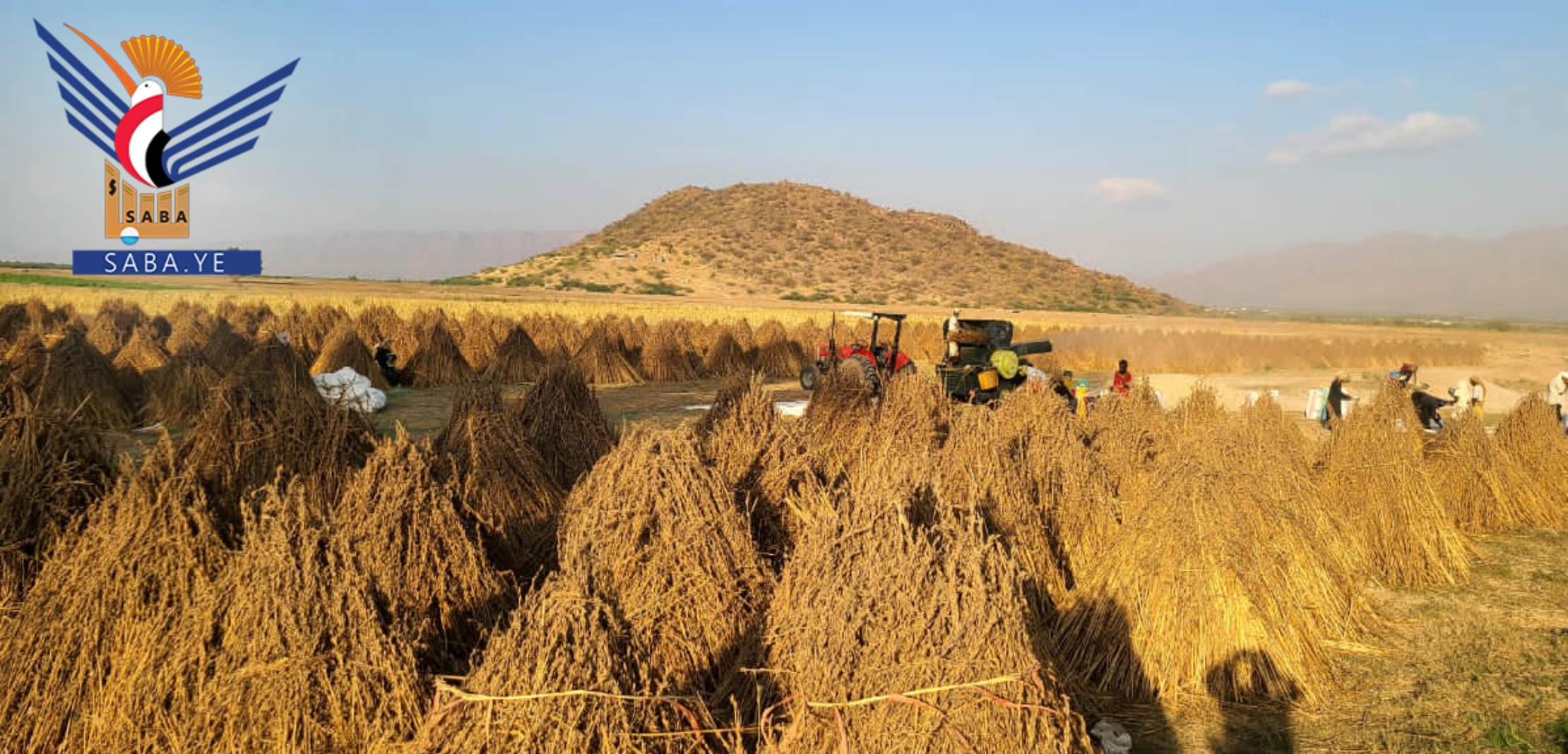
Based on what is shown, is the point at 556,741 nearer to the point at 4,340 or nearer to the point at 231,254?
the point at 4,340

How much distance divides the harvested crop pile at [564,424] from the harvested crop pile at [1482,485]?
26.6 ft

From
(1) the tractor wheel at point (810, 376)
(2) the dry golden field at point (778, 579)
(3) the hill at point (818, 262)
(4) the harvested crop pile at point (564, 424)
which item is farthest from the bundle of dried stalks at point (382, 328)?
(3) the hill at point (818, 262)

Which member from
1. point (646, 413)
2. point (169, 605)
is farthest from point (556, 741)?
point (646, 413)

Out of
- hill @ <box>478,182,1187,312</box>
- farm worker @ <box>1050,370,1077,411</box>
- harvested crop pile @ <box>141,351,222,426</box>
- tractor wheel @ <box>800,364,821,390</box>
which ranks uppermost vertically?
hill @ <box>478,182,1187,312</box>

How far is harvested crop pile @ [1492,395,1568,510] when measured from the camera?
30.8 feet

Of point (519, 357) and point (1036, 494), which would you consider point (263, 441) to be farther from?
point (519, 357)

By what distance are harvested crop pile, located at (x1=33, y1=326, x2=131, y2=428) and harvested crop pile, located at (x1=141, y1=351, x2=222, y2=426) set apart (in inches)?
13.8

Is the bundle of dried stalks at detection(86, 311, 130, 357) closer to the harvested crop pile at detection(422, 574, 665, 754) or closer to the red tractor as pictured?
the red tractor

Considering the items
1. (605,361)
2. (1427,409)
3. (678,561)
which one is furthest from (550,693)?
(605,361)

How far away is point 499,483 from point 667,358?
582 inches

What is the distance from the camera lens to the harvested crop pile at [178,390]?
12633 millimetres

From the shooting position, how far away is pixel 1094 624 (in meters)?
5.31

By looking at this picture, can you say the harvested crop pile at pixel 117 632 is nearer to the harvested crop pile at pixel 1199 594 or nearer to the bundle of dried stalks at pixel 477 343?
the harvested crop pile at pixel 1199 594

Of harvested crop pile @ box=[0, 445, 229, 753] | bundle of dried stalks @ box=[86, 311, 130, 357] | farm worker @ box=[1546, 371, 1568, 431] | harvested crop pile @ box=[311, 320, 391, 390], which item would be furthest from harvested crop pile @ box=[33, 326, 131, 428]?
farm worker @ box=[1546, 371, 1568, 431]
